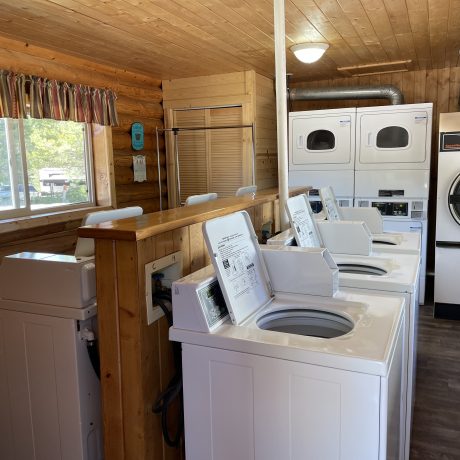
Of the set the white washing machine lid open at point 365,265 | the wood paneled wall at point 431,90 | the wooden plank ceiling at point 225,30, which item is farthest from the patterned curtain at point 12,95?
the wood paneled wall at point 431,90

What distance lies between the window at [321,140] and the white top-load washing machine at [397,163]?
269 mm

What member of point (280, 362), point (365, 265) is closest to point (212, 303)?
point (280, 362)

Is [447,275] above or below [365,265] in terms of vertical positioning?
below

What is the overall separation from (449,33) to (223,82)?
6.95 ft

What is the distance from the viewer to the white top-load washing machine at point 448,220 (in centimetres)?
391

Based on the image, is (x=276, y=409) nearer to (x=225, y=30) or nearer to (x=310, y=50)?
(x=225, y=30)

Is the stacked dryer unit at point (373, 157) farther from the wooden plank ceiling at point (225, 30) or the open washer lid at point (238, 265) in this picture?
the open washer lid at point (238, 265)

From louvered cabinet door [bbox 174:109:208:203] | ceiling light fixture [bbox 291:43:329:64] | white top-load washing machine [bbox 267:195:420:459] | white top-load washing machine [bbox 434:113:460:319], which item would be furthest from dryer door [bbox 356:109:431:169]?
white top-load washing machine [bbox 267:195:420:459]

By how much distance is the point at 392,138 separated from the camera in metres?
4.34

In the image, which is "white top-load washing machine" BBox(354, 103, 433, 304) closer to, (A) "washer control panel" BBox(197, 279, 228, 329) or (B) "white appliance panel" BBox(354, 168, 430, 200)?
(B) "white appliance panel" BBox(354, 168, 430, 200)

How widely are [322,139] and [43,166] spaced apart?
2.64 meters

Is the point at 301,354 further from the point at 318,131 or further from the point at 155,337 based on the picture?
the point at 318,131

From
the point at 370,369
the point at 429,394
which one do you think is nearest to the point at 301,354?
the point at 370,369

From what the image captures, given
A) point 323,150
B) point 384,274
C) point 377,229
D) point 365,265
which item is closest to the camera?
point 384,274
